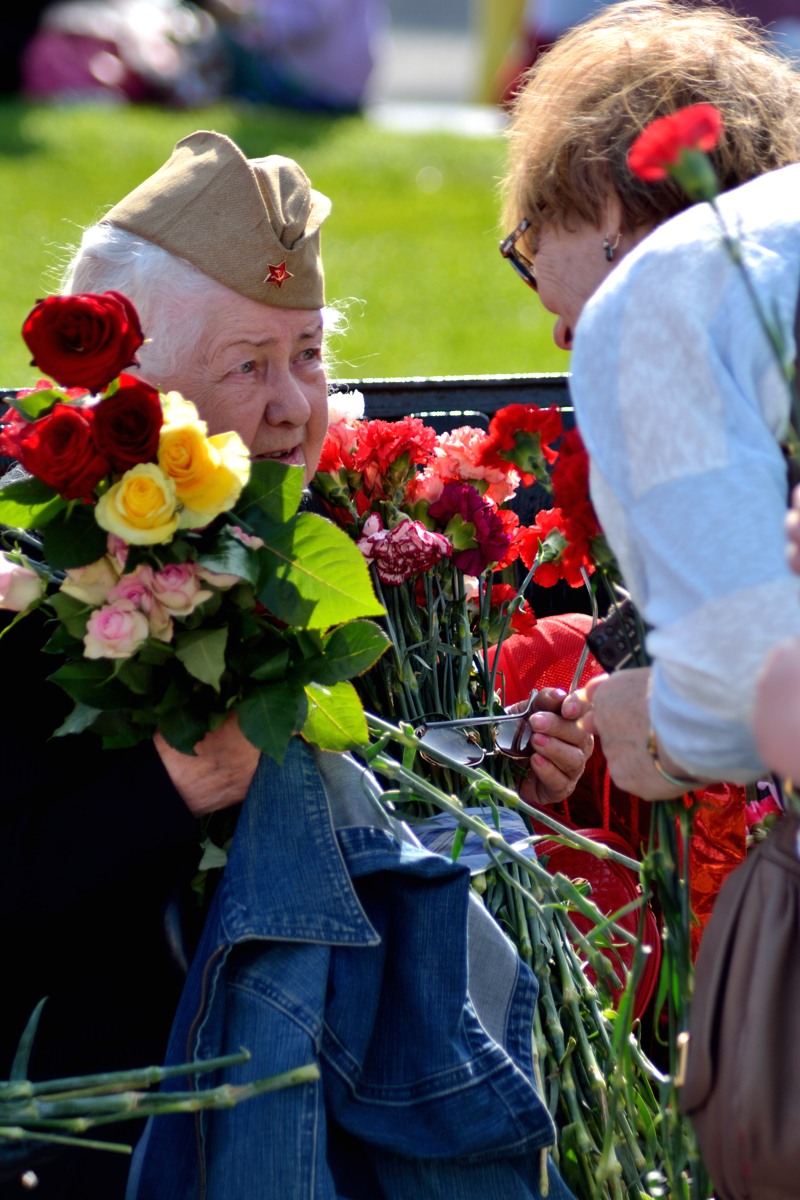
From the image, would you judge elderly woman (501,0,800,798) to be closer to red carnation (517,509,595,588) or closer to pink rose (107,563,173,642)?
red carnation (517,509,595,588)

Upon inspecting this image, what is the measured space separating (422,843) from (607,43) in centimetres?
111

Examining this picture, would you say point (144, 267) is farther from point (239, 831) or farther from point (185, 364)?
point (239, 831)

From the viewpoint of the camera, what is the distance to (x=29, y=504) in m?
1.84

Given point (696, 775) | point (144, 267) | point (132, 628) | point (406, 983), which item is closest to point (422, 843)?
point (406, 983)

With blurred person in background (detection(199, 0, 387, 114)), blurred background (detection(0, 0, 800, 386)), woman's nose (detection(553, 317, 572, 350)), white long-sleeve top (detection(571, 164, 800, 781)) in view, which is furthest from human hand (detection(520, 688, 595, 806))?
blurred person in background (detection(199, 0, 387, 114))

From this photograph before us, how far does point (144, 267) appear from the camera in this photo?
2.38 metres

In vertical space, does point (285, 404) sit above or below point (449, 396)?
below

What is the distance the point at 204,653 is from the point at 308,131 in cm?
951

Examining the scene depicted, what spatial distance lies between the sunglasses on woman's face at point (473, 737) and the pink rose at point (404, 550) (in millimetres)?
221

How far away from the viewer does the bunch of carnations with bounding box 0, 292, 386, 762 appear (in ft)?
5.72

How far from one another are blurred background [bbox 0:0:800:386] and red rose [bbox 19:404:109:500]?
5.99 meters

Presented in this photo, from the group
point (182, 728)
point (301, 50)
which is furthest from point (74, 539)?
point (301, 50)

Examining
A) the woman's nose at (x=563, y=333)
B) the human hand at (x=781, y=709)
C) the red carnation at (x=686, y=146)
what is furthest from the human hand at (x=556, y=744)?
the red carnation at (x=686, y=146)

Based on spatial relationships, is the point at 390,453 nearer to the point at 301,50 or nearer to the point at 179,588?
the point at 179,588
